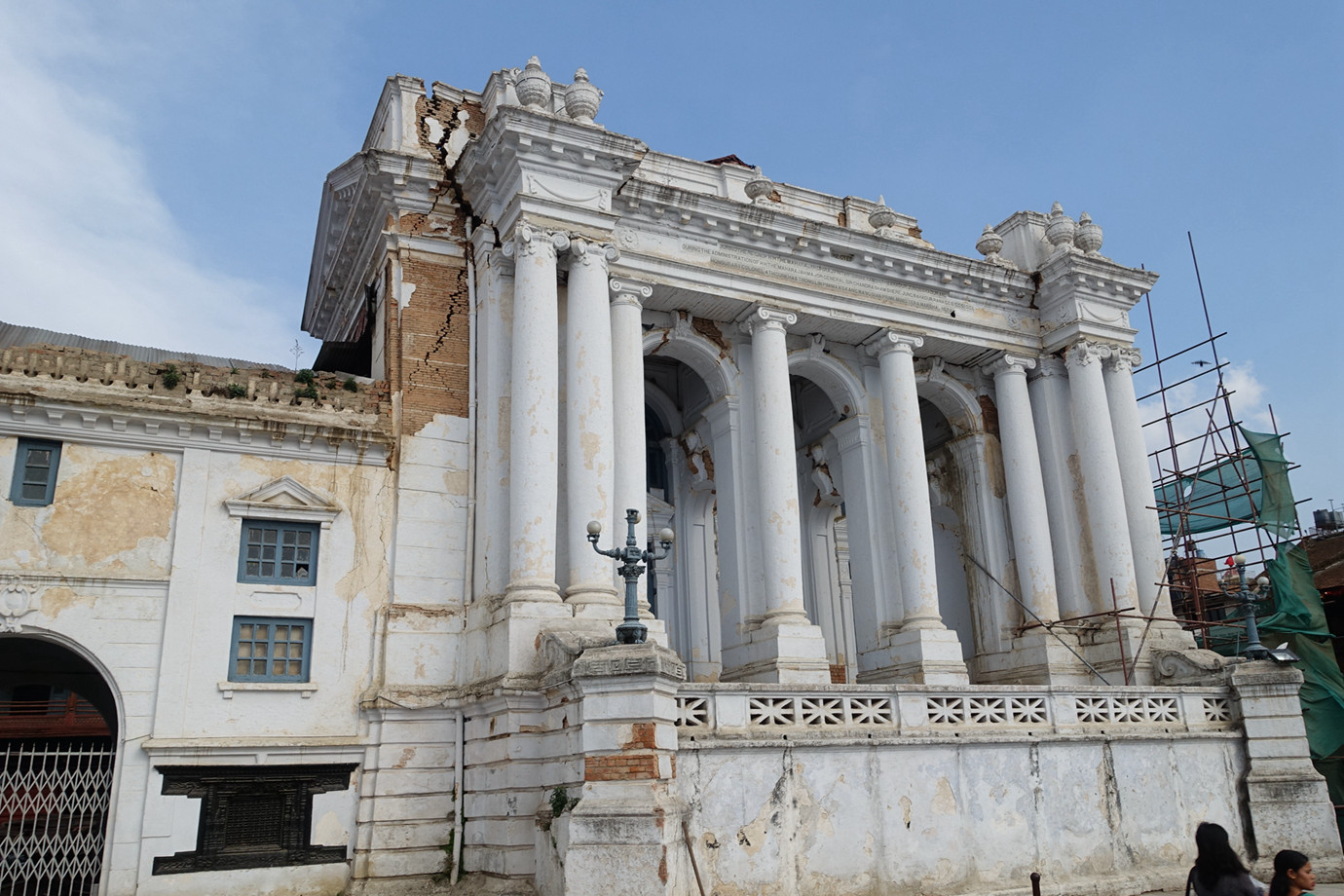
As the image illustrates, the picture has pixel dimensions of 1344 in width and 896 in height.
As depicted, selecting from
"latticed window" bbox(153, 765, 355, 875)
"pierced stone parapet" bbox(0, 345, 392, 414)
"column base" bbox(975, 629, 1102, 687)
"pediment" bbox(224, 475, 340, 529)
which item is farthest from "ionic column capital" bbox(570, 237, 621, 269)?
"column base" bbox(975, 629, 1102, 687)

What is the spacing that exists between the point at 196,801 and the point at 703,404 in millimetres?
13195

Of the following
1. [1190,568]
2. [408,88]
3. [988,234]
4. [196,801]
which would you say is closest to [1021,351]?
[988,234]

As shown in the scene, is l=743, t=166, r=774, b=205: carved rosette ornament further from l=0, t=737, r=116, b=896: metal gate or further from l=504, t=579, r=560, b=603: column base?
l=0, t=737, r=116, b=896: metal gate

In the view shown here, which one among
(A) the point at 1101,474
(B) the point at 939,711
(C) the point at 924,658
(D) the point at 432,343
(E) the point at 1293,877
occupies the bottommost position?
(E) the point at 1293,877

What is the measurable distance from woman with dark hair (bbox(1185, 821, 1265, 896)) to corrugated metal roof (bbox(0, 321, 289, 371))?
15495 mm

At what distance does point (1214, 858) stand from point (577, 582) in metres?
10.7

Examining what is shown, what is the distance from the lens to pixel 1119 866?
1583cm

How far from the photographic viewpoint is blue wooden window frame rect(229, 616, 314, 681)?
52.2 ft

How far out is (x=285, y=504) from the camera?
1669cm

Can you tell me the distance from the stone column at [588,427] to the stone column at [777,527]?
3276mm

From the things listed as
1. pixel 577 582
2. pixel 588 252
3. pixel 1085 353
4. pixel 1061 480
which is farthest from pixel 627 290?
pixel 1061 480

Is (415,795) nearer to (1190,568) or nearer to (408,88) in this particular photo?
(408,88)

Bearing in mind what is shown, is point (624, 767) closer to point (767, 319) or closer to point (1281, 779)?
point (767, 319)

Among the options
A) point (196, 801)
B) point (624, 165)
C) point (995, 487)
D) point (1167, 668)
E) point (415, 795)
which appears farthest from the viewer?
point (995, 487)
